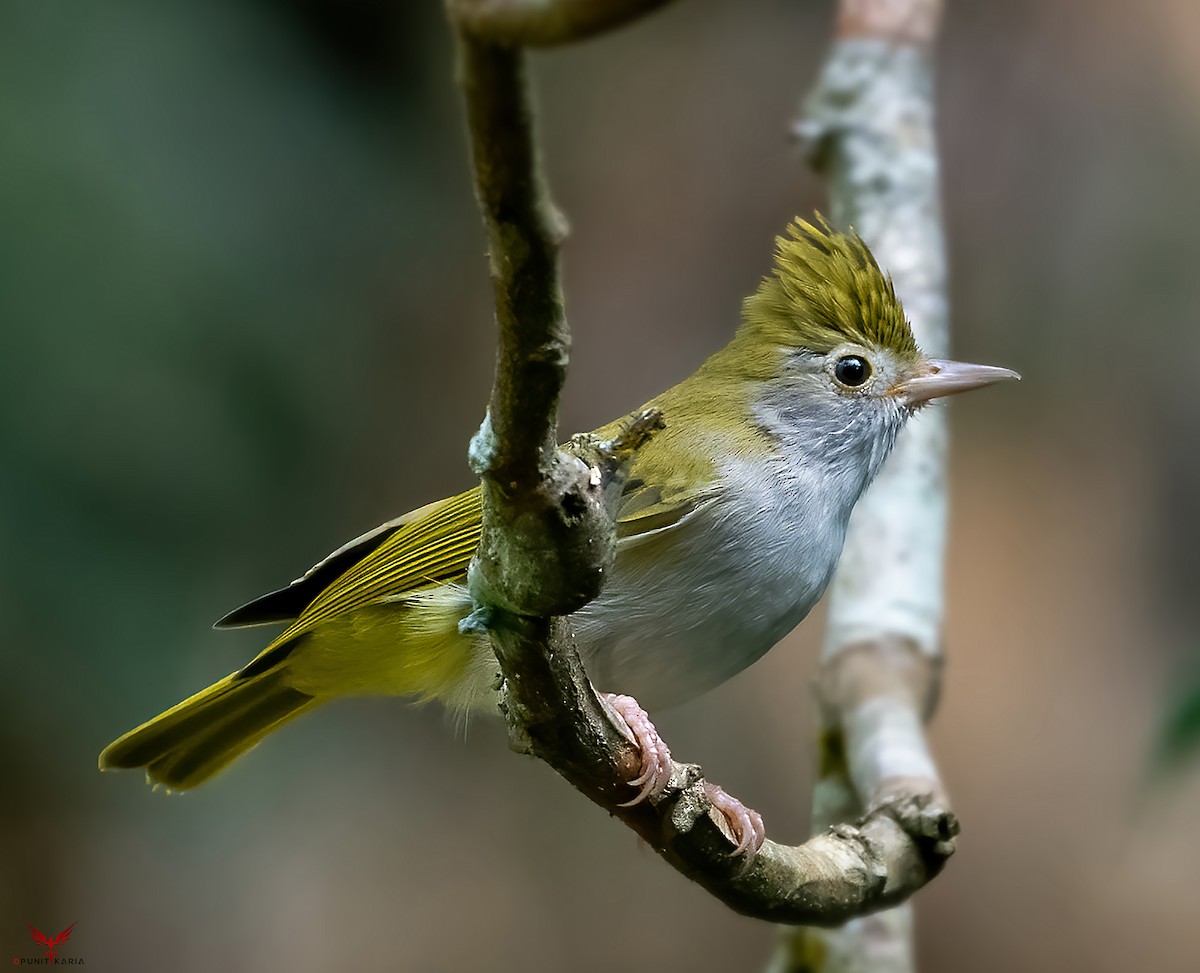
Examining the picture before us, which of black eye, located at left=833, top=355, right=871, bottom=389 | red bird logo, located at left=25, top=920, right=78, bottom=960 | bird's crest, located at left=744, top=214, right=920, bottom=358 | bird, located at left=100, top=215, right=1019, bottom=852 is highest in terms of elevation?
bird's crest, located at left=744, top=214, right=920, bottom=358

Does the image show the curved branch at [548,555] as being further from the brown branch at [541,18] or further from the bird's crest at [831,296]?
the bird's crest at [831,296]

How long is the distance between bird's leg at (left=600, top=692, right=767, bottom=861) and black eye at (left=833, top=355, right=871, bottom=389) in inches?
45.7

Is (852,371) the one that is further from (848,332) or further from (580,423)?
(580,423)

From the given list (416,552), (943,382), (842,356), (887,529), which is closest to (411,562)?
(416,552)

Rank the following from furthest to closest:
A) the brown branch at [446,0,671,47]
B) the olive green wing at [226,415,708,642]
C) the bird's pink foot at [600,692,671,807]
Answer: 1. the olive green wing at [226,415,708,642]
2. the bird's pink foot at [600,692,671,807]
3. the brown branch at [446,0,671,47]

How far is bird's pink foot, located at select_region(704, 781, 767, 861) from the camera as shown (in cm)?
209

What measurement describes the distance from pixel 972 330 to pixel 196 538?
3442 millimetres

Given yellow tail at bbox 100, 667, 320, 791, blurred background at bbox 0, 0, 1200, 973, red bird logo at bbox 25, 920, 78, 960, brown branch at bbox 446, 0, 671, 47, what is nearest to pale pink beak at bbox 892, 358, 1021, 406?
yellow tail at bbox 100, 667, 320, 791

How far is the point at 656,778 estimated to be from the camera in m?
1.93

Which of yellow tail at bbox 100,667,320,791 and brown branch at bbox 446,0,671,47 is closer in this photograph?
brown branch at bbox 446,0,671,47

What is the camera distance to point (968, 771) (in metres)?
5.35

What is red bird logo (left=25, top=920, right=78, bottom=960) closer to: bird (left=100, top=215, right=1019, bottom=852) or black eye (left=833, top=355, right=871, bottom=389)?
bird (left=100, top=215, right=1019, bottom=852)

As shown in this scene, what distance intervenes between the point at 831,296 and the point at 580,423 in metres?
2.59

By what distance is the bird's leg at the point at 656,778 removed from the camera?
75.5 inches
